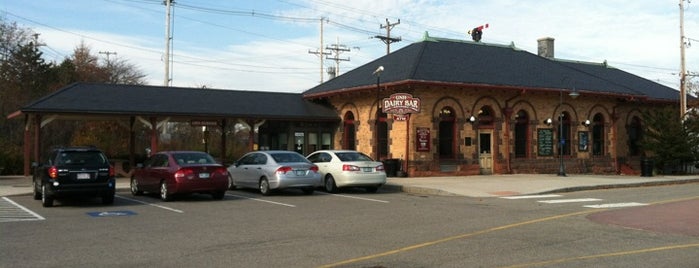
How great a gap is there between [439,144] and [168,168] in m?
13.8

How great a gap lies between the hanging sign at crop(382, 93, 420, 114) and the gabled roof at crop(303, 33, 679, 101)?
793mm

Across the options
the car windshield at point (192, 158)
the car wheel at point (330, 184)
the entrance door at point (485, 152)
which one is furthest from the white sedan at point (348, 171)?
the entrance door at point (485, 152)

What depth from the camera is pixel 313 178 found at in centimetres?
1920

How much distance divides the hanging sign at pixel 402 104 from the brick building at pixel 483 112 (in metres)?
0.04

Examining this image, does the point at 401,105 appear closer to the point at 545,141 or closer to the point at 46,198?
the point at 545,141

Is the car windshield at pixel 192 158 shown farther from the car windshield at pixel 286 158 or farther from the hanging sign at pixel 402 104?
the hanging sign at pixel 402 104

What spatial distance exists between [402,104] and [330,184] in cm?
635

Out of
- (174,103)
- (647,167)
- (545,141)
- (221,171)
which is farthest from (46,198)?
(647,167)

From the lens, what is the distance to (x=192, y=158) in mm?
17906

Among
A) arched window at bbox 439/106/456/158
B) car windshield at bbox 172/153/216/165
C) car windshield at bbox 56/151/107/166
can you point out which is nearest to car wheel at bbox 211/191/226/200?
car windshield at bbox 172/153/216/165

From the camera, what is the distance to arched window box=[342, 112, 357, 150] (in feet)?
102

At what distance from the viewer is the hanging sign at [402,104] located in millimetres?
25547

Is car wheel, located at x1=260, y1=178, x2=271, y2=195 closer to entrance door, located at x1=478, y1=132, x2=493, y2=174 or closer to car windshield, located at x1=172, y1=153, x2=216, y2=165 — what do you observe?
car windshield, located at x1=172, y1=153, x2=216, y2=165

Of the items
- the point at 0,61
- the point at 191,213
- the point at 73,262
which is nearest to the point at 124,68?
the point at 0,61
